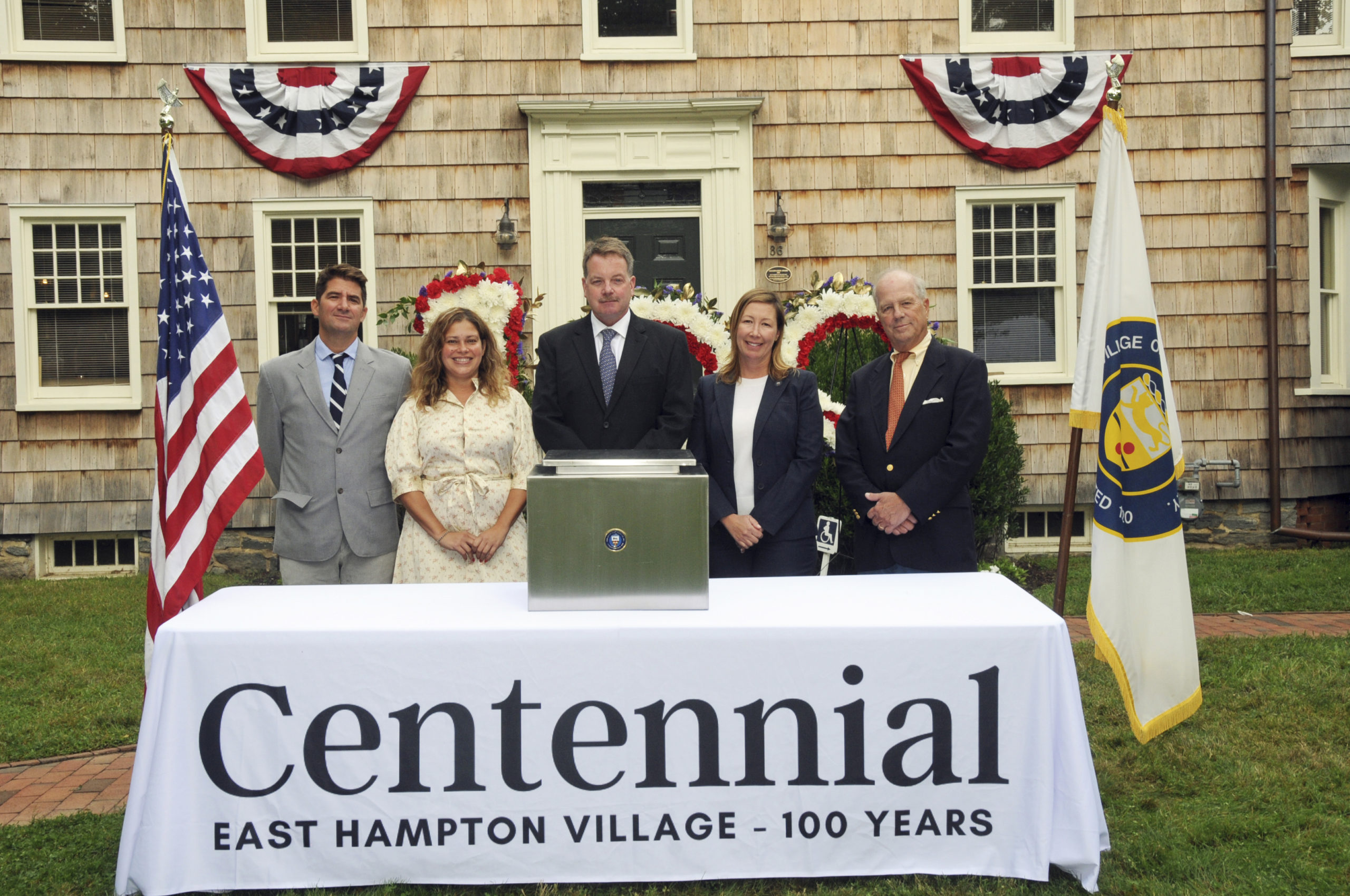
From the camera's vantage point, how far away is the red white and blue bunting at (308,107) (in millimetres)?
7711

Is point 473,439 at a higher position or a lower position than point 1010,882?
higher

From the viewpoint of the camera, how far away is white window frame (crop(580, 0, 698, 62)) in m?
7.85

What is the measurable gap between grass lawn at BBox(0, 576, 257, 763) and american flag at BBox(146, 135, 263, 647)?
1.05m

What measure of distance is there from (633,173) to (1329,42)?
6.22 meters

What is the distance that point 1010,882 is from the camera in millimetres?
2693

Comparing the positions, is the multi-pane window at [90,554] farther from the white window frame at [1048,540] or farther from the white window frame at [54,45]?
the white window frame at [1048,540]

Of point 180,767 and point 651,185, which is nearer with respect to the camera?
point 180,767

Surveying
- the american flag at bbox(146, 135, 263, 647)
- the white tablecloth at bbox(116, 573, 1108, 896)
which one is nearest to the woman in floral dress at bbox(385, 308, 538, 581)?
the american flag at bbox(146, 135, 263, 647)

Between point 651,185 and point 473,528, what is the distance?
488cm

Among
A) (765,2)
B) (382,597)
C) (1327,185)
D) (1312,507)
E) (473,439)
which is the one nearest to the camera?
(382,597)

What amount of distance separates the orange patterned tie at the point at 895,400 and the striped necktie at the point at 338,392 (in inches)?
77.5

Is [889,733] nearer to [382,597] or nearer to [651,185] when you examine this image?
[382,597]

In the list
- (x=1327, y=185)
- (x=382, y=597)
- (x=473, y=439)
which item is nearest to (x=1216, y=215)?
(x=1327, y=185)

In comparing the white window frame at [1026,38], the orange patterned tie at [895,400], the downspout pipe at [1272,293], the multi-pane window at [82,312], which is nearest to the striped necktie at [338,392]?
the orange patterned tie at [895,400]
